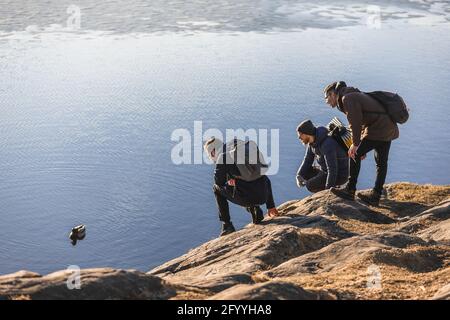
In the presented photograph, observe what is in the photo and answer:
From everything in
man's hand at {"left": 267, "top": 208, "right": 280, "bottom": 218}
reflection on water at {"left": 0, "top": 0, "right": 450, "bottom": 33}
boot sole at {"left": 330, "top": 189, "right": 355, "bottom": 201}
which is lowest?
man's hand at {"left": 267, "top": 208, "right": 280, "bottom": 218}

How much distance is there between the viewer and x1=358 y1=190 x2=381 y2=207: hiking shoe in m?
15.4

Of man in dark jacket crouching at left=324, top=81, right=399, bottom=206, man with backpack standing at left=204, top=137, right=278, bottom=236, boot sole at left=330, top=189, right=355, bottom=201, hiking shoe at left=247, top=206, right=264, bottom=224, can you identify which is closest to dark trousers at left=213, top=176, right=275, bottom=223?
man with backpack standing at left=204, top=137, right=278, bottom=236

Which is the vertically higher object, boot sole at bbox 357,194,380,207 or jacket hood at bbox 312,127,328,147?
jacket hood at bbox 312,127,328,147

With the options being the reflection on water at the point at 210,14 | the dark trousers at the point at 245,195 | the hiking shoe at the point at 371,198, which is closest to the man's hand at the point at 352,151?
the hiking shoe at the point at 371,198

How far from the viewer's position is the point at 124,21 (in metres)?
46.7

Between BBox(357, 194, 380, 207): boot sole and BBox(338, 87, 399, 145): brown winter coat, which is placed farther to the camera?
BBox(357, 194, 380, 207): boot sole

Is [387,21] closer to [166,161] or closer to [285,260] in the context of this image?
[166,161]

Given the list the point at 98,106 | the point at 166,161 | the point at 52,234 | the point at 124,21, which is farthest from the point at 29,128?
the point at 124,21

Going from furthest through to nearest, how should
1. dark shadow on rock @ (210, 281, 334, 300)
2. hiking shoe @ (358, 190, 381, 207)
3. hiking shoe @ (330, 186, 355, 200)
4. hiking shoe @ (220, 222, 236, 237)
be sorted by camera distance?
hiking shoe @ (358, 190, 381, 207) → hiking shoe @ (330, 186, 355, 200) → hiking shoe @ (220, 222, 236, 237) → dark shadow on rock @ (210, 281, 334, 300)

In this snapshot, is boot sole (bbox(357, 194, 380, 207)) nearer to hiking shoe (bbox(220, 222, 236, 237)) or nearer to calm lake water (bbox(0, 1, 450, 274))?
hiking shoe (bbox(220, 222, 236, 237))

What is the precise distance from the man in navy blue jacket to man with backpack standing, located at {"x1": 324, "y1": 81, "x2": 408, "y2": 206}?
563 mm

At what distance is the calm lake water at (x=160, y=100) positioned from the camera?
23641 mm

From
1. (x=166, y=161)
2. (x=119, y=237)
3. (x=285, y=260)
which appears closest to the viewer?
(x=285, y=260)

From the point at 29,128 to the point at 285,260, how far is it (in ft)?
73.4
